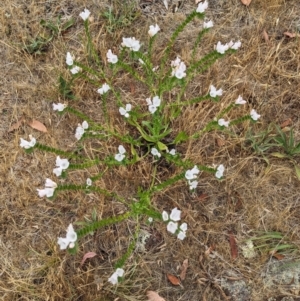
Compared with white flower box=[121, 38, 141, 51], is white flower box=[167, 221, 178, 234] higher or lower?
lower

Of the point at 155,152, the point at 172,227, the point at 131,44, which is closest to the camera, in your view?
the point at 172,227

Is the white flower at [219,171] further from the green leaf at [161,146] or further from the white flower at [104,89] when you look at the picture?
the white flower at [104,89]

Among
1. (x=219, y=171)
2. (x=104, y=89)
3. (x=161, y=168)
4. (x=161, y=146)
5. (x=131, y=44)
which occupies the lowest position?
(x=161, y=168)

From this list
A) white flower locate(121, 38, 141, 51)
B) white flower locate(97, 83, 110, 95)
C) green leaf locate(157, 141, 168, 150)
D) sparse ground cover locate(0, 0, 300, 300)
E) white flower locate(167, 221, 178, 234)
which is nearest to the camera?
white flower locate(167, 221, 178, 234)

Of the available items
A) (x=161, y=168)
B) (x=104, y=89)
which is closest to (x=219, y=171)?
(x=161, y=168)

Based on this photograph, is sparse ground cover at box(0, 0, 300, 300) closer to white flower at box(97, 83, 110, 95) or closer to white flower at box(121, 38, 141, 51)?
white flower at box(97, 83, 110, 95)

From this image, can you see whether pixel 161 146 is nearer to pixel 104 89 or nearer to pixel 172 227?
pixel 104 89

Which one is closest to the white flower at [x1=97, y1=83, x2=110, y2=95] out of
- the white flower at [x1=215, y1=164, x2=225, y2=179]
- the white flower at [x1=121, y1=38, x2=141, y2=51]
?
the white flower at [x1=121, y1=38, x2=141, y2=51]

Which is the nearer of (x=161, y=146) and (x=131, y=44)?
(x=131, y=44)

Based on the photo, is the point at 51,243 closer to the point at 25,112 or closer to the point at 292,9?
the point at 25,112

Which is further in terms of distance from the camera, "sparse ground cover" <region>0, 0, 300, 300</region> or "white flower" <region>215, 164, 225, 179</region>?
"sparse ground cover" <region>0, 0, 300, 300</region>
